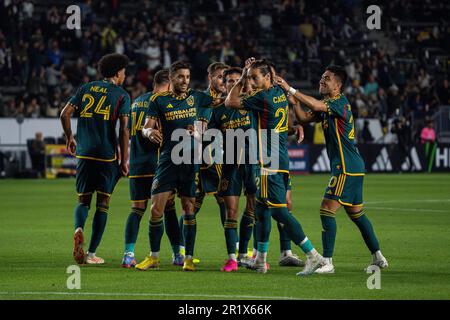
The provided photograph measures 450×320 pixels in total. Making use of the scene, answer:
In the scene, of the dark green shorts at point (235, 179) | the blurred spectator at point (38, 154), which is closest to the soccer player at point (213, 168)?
the dark green shorts at point (235, 179)

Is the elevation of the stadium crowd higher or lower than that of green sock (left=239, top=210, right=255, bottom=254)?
higher

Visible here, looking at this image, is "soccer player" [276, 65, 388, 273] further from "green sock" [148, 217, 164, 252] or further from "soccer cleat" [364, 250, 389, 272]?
"green sock" [148, 217, 164, 252]

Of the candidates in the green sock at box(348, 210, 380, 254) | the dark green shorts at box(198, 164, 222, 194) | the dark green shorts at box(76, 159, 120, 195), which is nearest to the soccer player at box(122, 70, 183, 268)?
the dark green shorts at box(76, 159, 120, 195)

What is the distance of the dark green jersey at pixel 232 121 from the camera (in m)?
12.1

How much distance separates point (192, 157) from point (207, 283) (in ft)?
6.10

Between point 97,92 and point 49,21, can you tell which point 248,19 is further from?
point 97,92

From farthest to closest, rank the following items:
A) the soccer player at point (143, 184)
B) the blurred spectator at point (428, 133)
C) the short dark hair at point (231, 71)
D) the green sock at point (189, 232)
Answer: the blurred spectator at point (428, 133) → the short dark hair at point (231, 71) → the soccer player at point (143, 184) → the green sock at point (189, 232)

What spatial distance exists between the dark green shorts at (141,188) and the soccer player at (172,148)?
64 cm

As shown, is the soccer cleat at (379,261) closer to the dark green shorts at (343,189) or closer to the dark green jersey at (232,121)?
the dark green shorts at (343,189)

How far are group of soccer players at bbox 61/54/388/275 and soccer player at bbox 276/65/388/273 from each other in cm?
1

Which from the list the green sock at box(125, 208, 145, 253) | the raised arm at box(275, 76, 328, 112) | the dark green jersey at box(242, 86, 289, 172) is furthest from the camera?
the green sock at box(125, 208, 145, 253)

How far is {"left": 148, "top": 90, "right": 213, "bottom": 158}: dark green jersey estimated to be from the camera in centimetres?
1168
